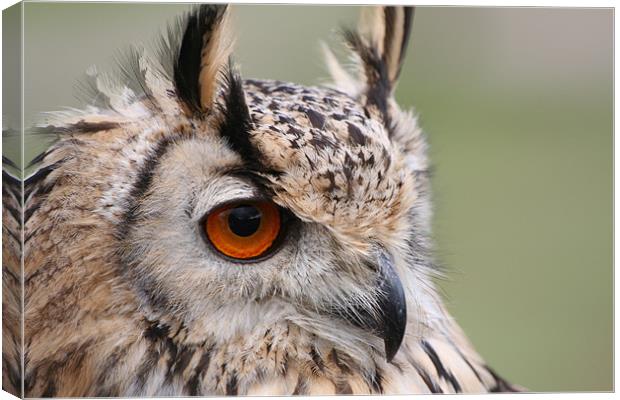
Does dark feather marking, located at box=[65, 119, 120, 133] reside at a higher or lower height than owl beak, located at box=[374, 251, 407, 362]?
higher

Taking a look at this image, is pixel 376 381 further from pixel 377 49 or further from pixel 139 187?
pixel 377 49

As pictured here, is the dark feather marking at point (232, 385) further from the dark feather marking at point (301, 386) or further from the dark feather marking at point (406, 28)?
the dark feather marking at point (406, 28)

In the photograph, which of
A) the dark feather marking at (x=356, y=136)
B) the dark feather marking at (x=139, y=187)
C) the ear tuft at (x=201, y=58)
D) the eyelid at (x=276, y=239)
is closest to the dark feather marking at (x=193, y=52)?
the ear tuft at (x=201, y=58)

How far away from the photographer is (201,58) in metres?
2.15

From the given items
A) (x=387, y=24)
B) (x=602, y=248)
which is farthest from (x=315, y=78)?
(x=602, y=248)

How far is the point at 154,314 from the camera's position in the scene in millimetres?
2061

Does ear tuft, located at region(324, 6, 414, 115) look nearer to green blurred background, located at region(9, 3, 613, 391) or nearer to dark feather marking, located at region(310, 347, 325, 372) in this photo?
green blurred background, located at region(9, 3, 613, 391)

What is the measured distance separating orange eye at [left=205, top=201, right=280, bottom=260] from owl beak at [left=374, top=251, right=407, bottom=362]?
0.85 ft

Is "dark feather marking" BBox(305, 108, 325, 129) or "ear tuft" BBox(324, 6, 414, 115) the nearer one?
"dark feather marking" BBox(305, 108, 325, 129)

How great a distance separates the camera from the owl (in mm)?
2008

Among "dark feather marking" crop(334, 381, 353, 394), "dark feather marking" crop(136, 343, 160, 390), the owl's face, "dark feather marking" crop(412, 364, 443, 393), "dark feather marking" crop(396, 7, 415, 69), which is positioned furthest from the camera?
"dark feather marking" crop(396, 7, 415, 69)

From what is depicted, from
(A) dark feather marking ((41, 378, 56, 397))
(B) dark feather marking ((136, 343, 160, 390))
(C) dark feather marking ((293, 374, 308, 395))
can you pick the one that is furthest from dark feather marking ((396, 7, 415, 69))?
(A) dark feather marking ((41, 378, 56, 397))

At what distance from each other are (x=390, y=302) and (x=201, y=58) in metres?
0.73

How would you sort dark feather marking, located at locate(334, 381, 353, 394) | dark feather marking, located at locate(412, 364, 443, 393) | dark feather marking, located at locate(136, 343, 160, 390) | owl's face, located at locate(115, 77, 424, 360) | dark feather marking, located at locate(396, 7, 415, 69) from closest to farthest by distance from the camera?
1. owl's face, located at locate(115, 77, 424, 360)
2. dark feather marking, located at locate(136, 343, 160, 390)
3. dark feather marking, located at locate(334, 381, 353, 394)
4. dark feather marking, located at locate(412, 364, 443, 393)
5. dark feather marking, located at locate(396, 7, 415, 69)
